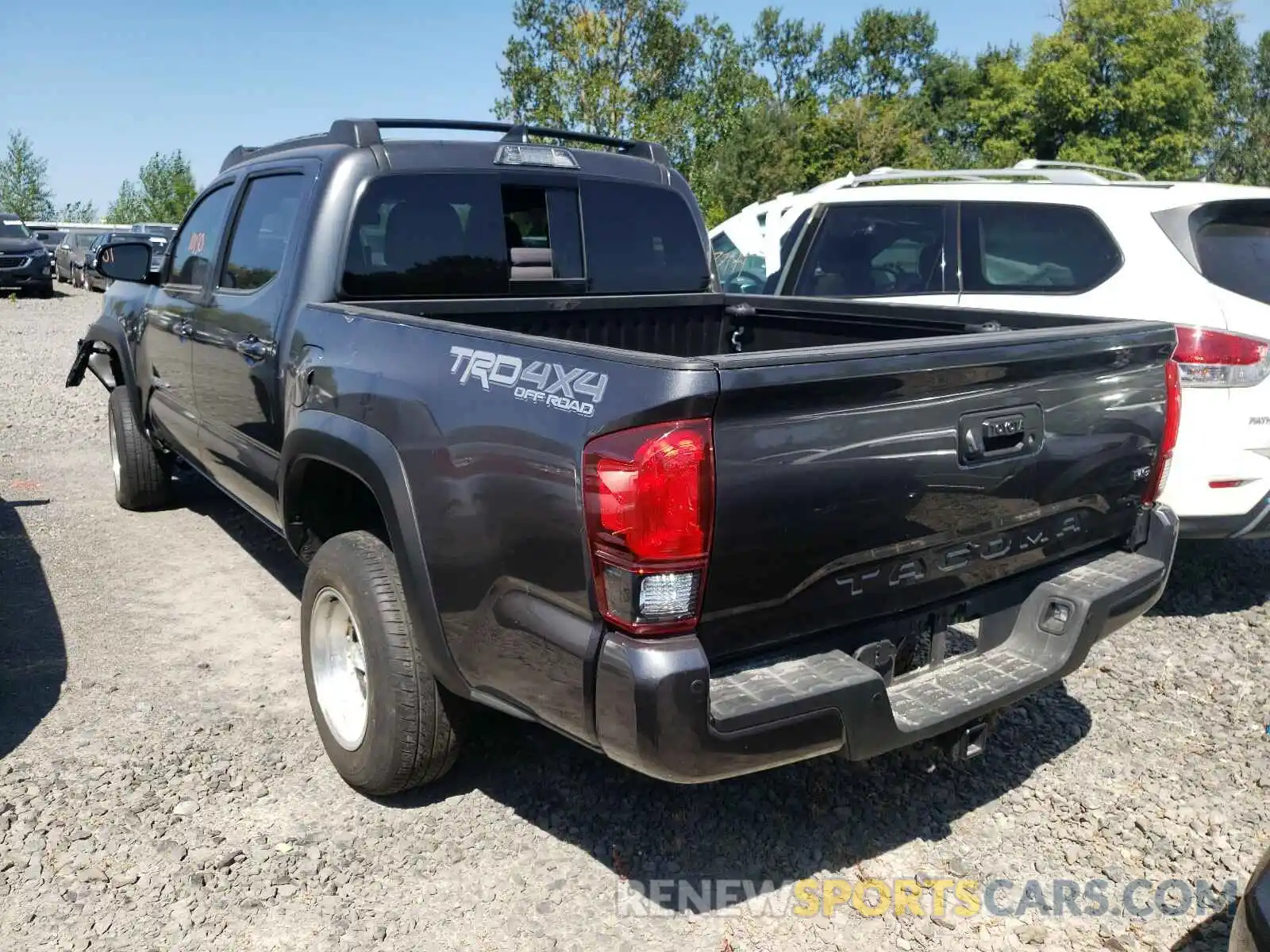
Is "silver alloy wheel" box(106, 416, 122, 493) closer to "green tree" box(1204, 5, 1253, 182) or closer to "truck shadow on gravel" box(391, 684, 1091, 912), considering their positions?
"truck shadow on gravel" box(391, 684, 1091, 912)

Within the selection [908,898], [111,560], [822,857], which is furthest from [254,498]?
[908,898]

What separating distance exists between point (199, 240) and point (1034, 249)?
4.02 meters

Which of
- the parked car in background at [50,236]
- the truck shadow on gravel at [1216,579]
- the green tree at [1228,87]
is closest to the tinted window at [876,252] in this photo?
the truck shadow on gravel at [1216,579]

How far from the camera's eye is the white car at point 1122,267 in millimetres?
4457

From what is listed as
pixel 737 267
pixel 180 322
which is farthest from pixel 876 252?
pixel 180 322

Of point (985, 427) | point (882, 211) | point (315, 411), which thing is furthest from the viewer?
point (882, 211)

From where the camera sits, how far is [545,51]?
42.1 m

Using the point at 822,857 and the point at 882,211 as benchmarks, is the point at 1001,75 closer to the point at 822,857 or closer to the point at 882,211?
the point at 882,211

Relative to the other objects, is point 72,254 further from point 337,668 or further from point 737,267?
point 337,668

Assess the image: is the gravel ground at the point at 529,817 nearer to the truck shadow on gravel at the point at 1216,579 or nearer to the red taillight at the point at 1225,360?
the truck shadow on gravel at the point at 1216,579

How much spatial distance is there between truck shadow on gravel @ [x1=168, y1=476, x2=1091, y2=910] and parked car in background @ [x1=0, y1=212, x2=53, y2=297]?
24.2m

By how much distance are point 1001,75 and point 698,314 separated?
1682 inches

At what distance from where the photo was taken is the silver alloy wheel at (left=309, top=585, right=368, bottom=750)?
3.41m

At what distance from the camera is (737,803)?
3.38 metres
